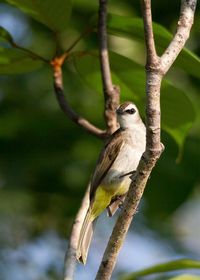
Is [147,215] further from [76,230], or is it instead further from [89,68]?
[76,230]

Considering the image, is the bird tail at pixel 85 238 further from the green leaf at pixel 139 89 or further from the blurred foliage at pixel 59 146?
the blurred foliage at pixel 59 146

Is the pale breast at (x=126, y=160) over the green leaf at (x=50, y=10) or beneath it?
beneath

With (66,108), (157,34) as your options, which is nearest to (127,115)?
(66,108)

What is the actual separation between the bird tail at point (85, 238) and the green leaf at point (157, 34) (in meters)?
0.79

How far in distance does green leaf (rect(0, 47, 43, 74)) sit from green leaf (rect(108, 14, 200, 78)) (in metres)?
0.39

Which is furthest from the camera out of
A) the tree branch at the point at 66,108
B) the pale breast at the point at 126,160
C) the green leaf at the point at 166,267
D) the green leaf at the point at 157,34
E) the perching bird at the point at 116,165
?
the pale breast at the point at 126,160

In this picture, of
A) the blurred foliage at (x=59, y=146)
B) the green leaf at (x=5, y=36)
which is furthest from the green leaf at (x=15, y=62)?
the blurred foliage at (x=59, y=146)

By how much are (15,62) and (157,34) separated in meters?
0.74

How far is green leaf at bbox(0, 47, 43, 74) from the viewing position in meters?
4.06

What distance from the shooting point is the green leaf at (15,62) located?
4062 millimetres

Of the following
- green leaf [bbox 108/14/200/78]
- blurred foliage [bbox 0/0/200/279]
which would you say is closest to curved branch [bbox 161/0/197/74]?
green leaf [bbox 108/14/200/78]

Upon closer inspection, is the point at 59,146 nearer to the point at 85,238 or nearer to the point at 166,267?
the point at 85,238

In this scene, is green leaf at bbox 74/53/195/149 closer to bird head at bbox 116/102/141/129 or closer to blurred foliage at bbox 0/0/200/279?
bird head at bbox 116/102/141/129

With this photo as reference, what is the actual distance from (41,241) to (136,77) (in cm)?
224
